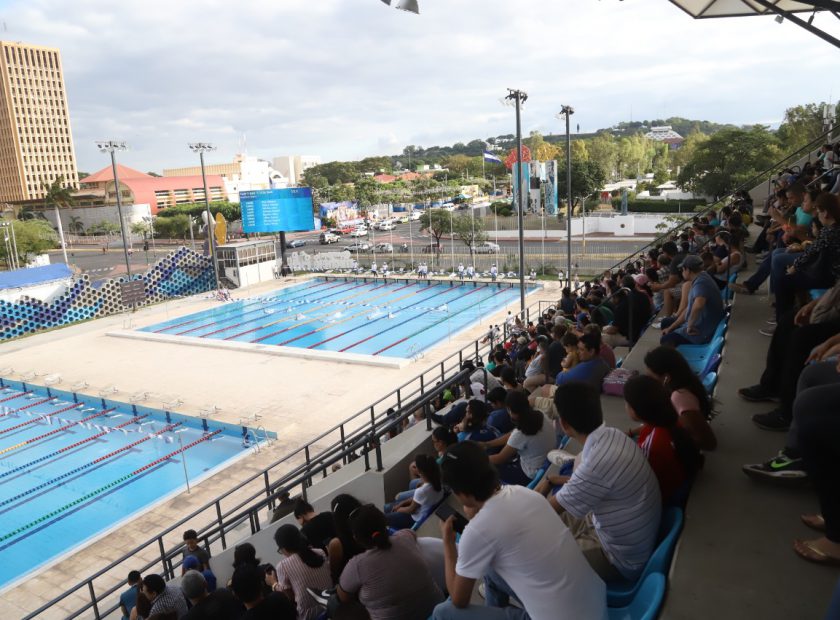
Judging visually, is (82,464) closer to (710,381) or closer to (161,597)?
(161,597)

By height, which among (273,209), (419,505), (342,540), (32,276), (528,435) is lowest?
(32,276)

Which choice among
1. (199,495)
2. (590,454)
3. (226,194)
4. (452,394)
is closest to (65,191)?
(226,194)

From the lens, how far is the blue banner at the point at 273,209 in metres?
33.9

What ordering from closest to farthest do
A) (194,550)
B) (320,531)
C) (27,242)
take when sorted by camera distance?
(320,531) → (194,550) → (27,242)

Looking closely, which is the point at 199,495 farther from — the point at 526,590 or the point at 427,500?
the point at 526,590

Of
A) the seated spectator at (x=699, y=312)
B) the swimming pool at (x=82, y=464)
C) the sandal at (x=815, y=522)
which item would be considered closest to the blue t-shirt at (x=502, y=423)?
the seated spectator at (x=699, y=312)

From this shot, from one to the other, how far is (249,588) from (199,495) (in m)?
8.43

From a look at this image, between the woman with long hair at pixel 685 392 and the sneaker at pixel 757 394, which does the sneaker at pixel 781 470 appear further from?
the sneaker at pixel 757 394

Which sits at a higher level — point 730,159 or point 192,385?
point 730,159

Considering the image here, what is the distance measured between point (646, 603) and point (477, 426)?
261 cm

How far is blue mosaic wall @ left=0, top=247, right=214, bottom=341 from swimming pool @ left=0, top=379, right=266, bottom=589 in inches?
365

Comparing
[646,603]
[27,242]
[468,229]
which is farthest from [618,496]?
[27,242]

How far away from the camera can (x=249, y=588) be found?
10.3ft

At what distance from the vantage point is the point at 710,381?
4070 mm
